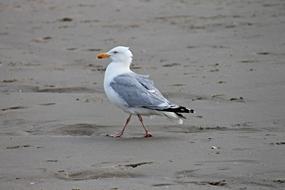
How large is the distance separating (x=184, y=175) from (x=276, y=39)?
686 centimetres

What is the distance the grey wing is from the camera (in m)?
7.50

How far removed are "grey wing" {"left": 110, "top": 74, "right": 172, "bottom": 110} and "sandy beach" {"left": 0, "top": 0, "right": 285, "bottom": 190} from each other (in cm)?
27

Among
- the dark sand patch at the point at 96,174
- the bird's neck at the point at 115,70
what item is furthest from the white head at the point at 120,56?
the dark sand patch at the point at 96,174

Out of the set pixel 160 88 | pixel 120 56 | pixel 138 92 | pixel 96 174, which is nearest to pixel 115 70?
pixel 120 56

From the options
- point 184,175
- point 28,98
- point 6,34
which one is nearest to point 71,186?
point 184,175

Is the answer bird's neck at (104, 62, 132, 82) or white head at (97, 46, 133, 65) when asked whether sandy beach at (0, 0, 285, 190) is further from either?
white head at (97, 46, 133, 65)

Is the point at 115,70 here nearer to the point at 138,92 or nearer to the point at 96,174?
the point at 138,92

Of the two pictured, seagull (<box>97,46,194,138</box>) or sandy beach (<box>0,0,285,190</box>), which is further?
seagull (<box>97,46,194,138</box>)

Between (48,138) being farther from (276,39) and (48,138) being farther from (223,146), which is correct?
(276,39)

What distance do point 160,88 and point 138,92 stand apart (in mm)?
2030

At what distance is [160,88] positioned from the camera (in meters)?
9.64

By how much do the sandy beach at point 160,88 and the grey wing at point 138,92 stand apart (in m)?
0.27

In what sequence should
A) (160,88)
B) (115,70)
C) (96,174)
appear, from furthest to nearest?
(160,88), (115,70), (96,174)

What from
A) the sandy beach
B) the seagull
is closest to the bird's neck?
the seagull
